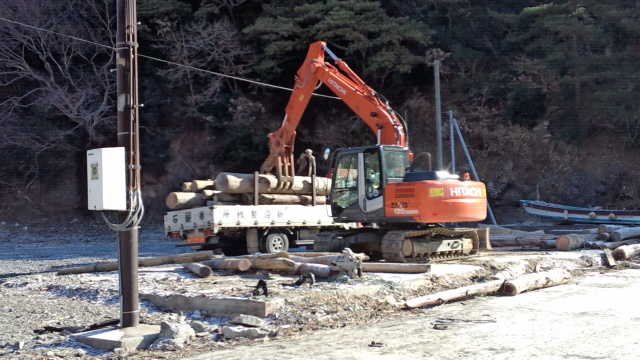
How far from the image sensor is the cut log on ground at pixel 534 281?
10148 mm

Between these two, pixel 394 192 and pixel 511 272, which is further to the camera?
pixel 394 192

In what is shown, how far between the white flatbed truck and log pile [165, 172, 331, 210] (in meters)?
0.29

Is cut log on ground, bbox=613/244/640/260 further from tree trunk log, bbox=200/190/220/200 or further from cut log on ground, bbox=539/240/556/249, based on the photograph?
tree trunk log, bbox=200/190/220/200

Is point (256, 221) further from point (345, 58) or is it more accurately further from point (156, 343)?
point (345, 58)

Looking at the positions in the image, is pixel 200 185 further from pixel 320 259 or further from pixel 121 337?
pixel 121 337

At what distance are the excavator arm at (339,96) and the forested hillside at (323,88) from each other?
11.9 metres

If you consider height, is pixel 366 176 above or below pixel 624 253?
above

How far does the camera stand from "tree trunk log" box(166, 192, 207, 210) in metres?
16.2

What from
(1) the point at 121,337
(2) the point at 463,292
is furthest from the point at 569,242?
(1) the point at 121,337

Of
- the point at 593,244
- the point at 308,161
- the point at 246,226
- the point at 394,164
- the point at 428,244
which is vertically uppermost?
the point at 308,161

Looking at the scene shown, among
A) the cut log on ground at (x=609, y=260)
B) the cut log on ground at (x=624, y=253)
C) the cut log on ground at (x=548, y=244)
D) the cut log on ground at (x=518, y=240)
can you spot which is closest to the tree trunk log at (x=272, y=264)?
the cut log on ground at (x=609, y=260)

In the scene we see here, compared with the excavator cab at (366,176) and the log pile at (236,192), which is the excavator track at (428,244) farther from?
the log pile at (236,192)

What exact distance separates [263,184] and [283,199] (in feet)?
2.57

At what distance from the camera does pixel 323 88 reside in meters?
32.4
